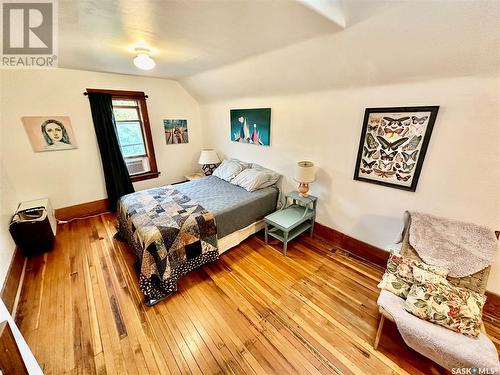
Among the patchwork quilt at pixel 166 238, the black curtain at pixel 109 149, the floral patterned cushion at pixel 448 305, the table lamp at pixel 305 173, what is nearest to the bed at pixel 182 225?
the patchwork quilt at pixel 166 238

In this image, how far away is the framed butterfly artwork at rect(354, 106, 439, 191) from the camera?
5.78 ft

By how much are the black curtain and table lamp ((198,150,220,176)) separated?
1.37 metres

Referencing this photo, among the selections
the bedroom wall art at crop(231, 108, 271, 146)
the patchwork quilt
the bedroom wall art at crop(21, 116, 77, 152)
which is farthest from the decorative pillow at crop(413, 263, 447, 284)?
the bedroom wall art at crop(21, 116, 77, 152)

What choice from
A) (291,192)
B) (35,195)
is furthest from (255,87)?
(35,195)

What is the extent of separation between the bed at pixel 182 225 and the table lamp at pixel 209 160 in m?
0.95

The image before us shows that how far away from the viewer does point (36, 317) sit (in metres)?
1.69

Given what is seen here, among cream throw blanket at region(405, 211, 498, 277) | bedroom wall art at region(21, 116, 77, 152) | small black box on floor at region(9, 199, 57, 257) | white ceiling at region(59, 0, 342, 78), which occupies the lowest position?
small black box on floor at region(9, 199, 57, 257)

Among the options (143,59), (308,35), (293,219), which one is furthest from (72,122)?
(293,219)

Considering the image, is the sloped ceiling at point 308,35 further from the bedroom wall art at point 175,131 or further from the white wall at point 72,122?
the bedroom wall art at point 175,131

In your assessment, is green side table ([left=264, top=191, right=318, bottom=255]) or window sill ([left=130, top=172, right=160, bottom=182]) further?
window sill ([left=130, top=172, right=160, bottom=182])

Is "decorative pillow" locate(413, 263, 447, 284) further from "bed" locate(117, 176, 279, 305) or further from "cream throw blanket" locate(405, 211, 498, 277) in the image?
"bed" locate(117, 176, 279, 305)

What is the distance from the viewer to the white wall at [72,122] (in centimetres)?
262

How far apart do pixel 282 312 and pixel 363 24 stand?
240 cm

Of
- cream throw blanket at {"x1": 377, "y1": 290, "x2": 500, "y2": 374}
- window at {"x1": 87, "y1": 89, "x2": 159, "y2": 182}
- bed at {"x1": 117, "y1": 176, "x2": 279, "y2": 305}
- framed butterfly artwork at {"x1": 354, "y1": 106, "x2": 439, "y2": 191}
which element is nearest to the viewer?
cream throw blanket at {"x1": 377, "y1": 290, "x2": 500, "y2": 374}
